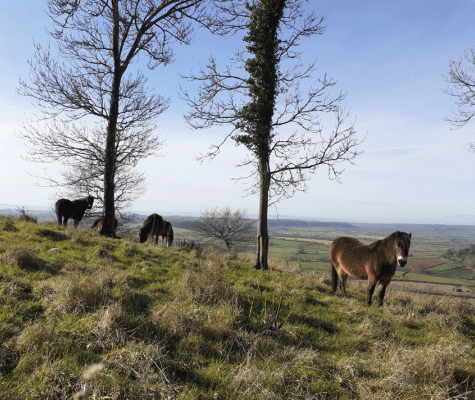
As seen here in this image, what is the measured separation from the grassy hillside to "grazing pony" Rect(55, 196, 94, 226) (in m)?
7.19

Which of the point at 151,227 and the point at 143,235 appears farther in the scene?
the point at 151,227

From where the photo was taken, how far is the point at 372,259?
6551 millimetres

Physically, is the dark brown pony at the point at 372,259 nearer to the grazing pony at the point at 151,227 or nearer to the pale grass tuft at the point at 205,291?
the pale grass tuft at the point at 205,291

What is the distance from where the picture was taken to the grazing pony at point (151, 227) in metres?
12.6

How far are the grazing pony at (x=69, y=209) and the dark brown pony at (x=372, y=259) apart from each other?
39.9ft

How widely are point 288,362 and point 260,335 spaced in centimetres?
72

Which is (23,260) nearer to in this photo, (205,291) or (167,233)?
(205,291)

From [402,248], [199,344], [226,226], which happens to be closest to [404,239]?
[402,248]

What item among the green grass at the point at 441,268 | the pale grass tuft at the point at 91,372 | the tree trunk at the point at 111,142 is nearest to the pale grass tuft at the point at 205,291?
the pale grass tuft at the point at 91,372

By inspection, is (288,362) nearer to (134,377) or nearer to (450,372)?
(134,377)

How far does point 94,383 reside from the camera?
2.45 metres

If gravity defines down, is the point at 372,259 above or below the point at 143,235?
above

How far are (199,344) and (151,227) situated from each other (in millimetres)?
10210

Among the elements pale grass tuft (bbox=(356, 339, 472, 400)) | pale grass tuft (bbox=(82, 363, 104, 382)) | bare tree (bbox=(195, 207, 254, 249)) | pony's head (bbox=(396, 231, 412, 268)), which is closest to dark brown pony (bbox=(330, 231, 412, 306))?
pony's head (bbox=(396, 231, 412, 268))
